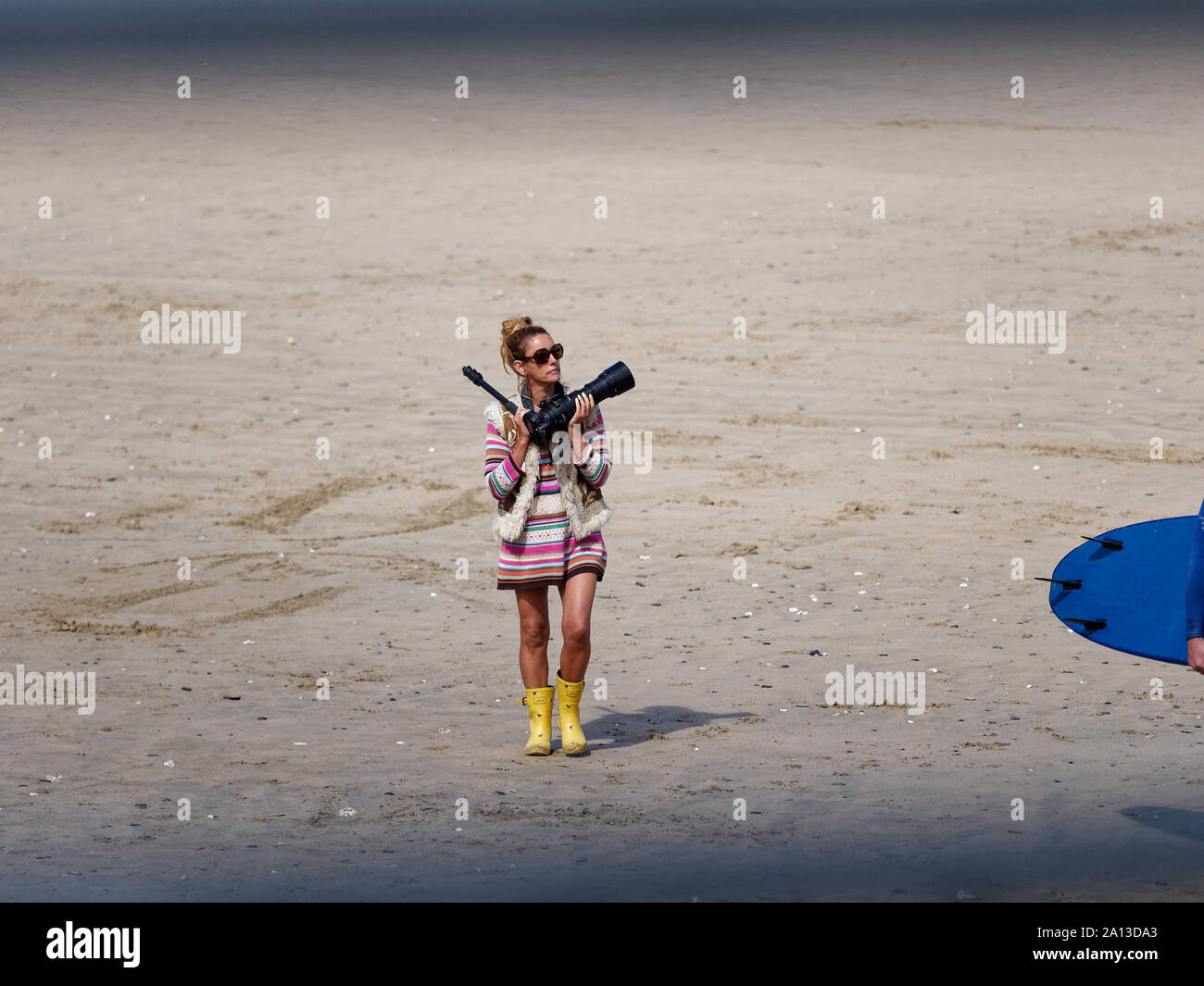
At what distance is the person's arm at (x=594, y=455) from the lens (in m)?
7.03

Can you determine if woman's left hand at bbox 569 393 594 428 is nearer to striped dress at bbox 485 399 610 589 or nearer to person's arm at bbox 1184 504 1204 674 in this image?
striped dress at bbox 485 399 610 589

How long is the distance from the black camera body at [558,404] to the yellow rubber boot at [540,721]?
3.61 feet

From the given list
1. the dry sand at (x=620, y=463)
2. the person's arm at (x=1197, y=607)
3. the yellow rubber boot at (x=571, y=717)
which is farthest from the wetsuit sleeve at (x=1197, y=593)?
the yellow rubber boot at (x=571, y=717)

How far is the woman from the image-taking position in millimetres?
6996

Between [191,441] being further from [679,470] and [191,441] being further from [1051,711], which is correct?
[1051,711]

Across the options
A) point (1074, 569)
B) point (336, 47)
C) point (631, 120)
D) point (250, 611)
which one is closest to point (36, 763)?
point (250, 611)

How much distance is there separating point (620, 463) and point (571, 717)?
5.83 m

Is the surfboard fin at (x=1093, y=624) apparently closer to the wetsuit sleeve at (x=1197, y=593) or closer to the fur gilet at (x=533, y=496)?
the wetsuit sleeve at (x=1197, y=593)

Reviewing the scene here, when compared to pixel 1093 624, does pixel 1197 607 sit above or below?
above

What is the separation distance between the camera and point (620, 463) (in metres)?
13.0

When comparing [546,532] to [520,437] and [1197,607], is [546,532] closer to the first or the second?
[520,437]

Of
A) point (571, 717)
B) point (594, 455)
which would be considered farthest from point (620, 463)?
point (594, 455)

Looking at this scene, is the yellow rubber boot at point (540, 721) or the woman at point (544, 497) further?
the yellow rubber boot at point (540, 721)

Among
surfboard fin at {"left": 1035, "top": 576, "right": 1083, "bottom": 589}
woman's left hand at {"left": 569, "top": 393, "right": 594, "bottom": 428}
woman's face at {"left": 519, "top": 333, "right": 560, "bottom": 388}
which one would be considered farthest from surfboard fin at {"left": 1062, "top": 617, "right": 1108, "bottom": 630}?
woman's face at {"left": 519, "top": 333, "right": 560, "bottom": 388}
